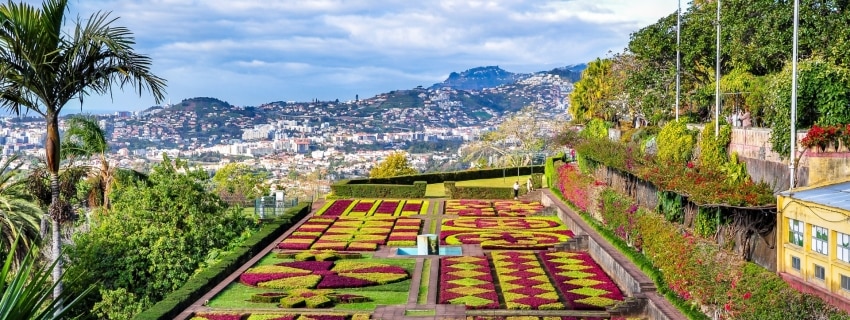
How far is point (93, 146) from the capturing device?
35.2m

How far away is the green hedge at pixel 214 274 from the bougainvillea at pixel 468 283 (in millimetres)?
6304

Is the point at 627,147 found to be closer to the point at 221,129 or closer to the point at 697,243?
the point at 697,243

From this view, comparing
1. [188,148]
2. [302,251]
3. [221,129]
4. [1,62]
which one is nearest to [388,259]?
[302,251]

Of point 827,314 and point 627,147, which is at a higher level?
point 627,147

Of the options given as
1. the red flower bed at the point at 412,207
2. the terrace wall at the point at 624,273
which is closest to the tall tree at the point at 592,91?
the red flower bed at the point at 412,207

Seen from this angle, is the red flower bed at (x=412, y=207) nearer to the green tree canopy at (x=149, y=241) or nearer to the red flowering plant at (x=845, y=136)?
the green tree canopy at (x=149, y=241)

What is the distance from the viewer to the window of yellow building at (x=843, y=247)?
48.9 feet

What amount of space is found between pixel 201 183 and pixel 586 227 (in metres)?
15.6

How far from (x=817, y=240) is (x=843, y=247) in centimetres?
97

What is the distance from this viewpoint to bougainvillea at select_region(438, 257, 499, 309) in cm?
2426

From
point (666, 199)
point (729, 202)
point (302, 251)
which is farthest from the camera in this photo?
point (302, 251)

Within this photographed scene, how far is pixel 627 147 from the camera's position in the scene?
3503 centimetres

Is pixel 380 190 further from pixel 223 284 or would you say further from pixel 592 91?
pixel 223 284

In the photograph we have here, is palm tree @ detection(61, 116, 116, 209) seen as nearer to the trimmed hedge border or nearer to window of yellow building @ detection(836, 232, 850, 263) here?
the trimmed hedge border
